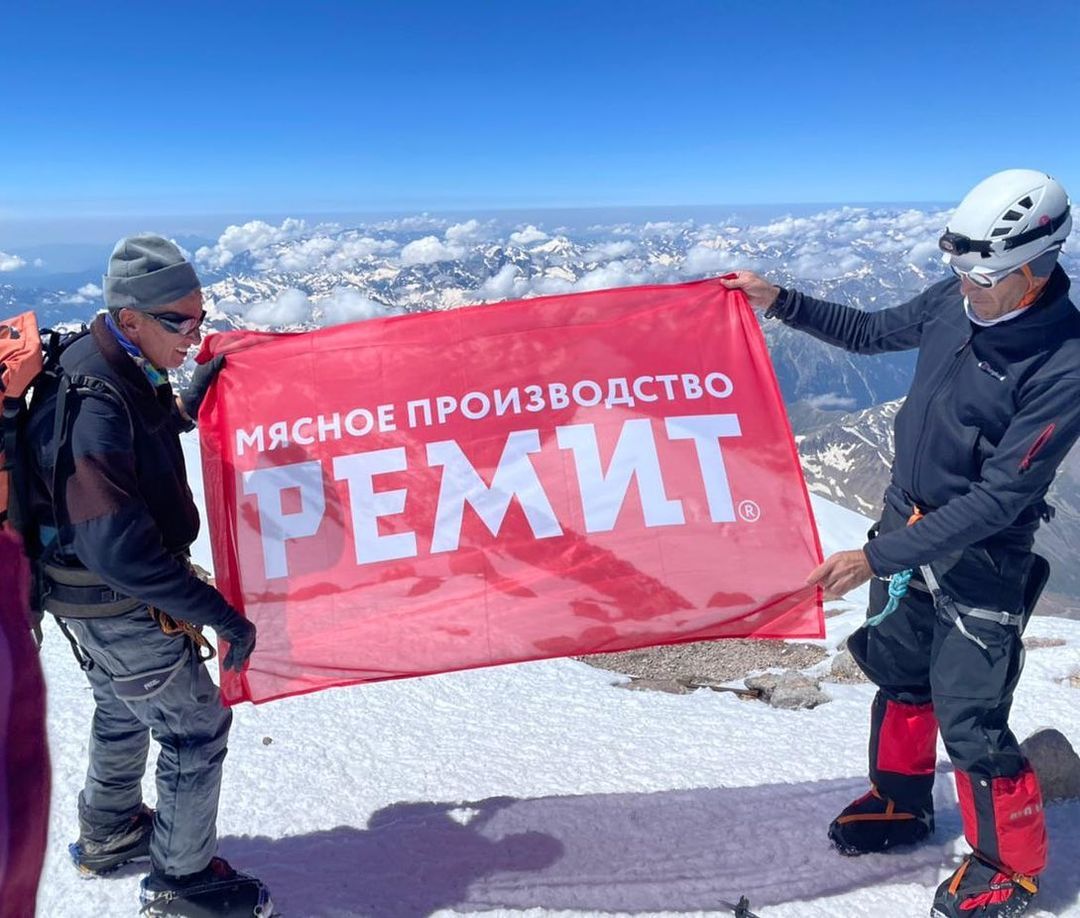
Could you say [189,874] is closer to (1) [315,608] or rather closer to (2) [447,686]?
(1) [315,608]

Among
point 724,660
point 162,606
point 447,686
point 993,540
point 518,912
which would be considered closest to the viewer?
point 162,606

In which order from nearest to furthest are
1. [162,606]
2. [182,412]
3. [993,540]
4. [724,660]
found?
[162,606] < [993,540] < [182,412] < [724,660]

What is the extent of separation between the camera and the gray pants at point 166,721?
408 centimetres

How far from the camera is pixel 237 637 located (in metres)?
4.21

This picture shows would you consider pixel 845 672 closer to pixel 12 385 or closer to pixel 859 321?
pixel 859 321

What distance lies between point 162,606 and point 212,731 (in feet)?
3.35

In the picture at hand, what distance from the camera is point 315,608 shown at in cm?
516

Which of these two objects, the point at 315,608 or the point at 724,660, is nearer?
the point at 315,608

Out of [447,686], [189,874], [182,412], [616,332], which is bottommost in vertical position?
[447,686]

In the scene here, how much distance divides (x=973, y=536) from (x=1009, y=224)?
155cm

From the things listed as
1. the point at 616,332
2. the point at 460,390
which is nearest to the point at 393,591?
the point at 460,390

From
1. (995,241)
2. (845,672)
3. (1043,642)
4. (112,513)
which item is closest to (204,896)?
(112,513)

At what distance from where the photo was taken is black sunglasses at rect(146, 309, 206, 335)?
3926 mm

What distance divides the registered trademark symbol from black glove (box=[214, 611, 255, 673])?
3.18 metres
